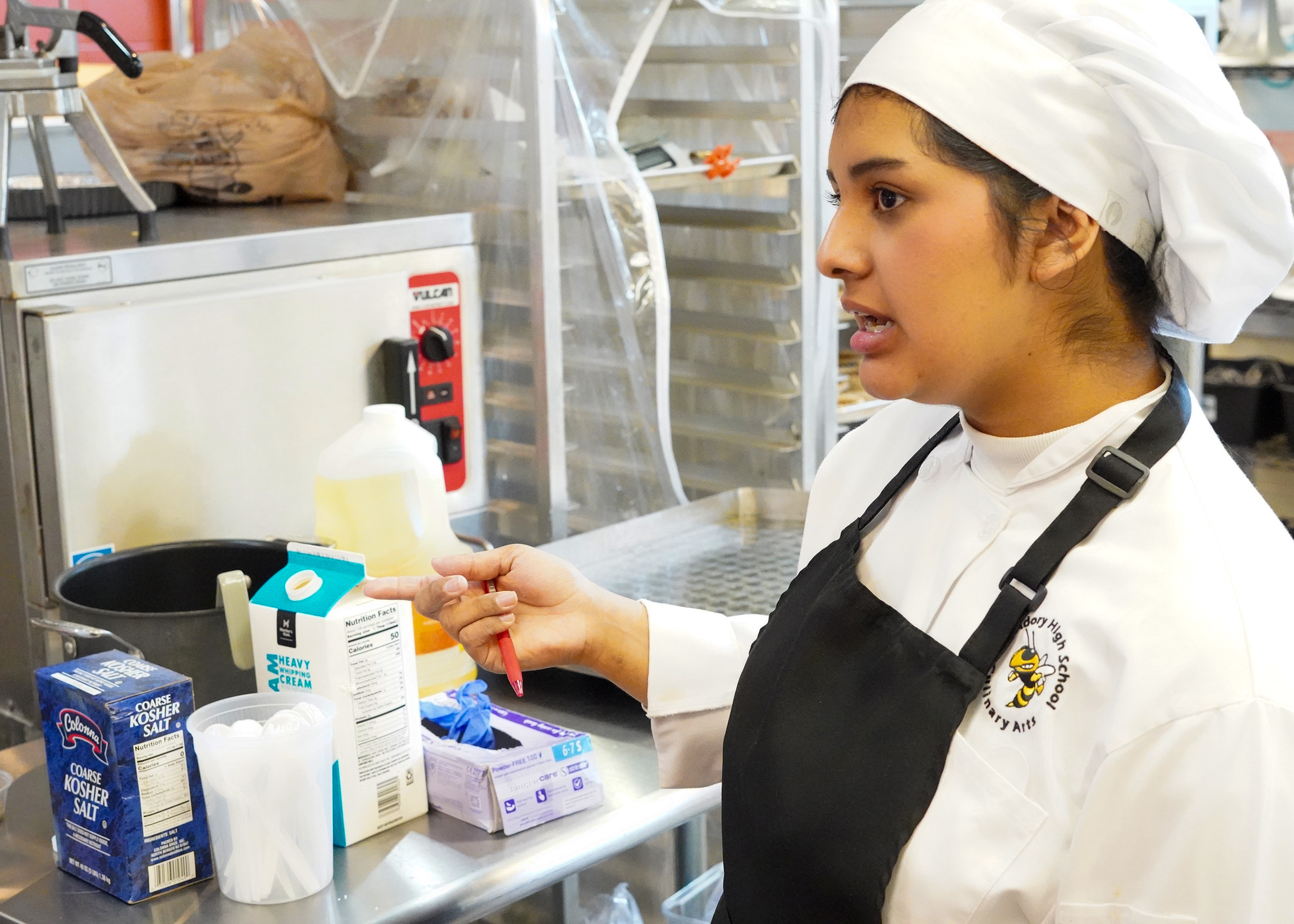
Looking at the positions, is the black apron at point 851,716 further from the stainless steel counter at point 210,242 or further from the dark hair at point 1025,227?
the stainless steel counter at point 210,242

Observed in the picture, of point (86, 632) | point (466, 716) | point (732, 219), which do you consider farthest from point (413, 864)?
point (732, 219)

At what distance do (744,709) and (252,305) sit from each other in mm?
985

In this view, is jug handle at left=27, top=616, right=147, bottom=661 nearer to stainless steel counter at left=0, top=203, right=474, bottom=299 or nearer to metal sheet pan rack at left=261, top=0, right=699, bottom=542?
stainless steel counter at left=0, top=203, right=474, bottom=299

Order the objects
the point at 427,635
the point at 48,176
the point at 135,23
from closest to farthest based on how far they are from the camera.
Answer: the point at 427,635 → the point at 48,176 → the point at 135,23

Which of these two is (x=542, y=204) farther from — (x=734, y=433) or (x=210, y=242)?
(x=734, y=433)

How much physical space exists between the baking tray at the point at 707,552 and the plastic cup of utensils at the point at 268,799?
0.75 metres

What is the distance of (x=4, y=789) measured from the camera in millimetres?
1427

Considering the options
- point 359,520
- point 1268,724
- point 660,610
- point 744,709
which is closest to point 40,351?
point 359,520

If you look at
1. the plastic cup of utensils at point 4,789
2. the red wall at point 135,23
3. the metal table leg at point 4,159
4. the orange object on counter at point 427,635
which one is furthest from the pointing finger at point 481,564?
the red wall at point 135,23

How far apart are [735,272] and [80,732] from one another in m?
1.65

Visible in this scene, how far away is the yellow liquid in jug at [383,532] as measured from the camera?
1677 mm

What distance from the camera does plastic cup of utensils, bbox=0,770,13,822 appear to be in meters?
1.42

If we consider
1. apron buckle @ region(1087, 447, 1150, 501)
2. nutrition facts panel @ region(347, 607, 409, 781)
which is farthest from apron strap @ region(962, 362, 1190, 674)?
nutrition facts panel @ region(347, 607, 409, 781)

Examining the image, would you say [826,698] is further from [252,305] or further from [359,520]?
[252,305]
